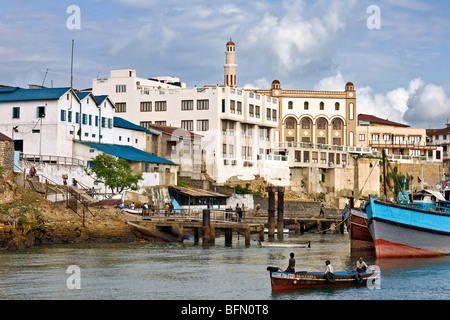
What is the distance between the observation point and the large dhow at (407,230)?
175 ft

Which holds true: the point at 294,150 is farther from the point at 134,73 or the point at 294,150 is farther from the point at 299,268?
the point at 299,268

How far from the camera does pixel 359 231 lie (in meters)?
59.1

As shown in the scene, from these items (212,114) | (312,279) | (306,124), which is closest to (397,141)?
(306,124)

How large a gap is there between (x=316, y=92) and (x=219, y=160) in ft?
99.5

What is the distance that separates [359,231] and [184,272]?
1877cm

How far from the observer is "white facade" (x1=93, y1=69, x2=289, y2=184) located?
97625 mm

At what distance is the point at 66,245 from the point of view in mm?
57688

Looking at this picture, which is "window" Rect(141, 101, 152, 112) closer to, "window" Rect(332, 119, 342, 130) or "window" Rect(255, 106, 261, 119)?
"window" Rect(255, 106, 261, 119)

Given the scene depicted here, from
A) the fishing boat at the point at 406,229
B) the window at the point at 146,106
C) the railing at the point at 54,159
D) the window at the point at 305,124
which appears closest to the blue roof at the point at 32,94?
the railing at the point at 54,159

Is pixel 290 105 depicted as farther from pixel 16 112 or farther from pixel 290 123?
pixel 16 112

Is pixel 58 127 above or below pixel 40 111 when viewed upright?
below
